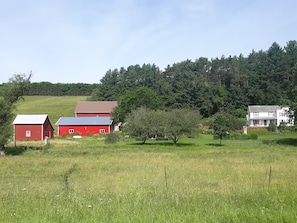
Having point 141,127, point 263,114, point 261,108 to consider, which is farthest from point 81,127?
point 263,114

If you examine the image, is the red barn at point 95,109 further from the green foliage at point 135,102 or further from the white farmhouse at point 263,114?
the white farmhouse at point 263,114

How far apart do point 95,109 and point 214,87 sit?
33920 mm

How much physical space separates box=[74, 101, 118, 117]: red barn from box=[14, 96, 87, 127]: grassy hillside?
900 centimetres

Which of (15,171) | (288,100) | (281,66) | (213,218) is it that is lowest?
(15,171)

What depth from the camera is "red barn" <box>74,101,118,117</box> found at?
308ft

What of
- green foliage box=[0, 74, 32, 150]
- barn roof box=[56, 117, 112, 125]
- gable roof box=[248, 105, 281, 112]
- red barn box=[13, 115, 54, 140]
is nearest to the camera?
green foliage box=[0, 74, 32, 150]

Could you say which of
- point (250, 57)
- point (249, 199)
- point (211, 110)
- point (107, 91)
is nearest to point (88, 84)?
point (107, 91)

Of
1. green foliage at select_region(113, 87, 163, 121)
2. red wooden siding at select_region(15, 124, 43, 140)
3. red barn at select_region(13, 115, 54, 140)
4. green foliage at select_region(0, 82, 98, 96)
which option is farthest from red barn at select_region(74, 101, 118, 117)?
green foliage at select_region(0, 82, 98, 96)

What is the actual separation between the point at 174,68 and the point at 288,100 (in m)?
98.2

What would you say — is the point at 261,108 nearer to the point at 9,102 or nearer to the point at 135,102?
the point at 135,102

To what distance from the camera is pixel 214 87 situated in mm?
104375

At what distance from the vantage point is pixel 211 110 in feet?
323

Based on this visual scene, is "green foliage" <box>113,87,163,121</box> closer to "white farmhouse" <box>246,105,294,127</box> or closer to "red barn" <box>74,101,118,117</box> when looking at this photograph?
"red barn" <box>74,101,118,117</box>

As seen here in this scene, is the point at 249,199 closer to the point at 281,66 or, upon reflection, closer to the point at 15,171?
the point at 15,171
